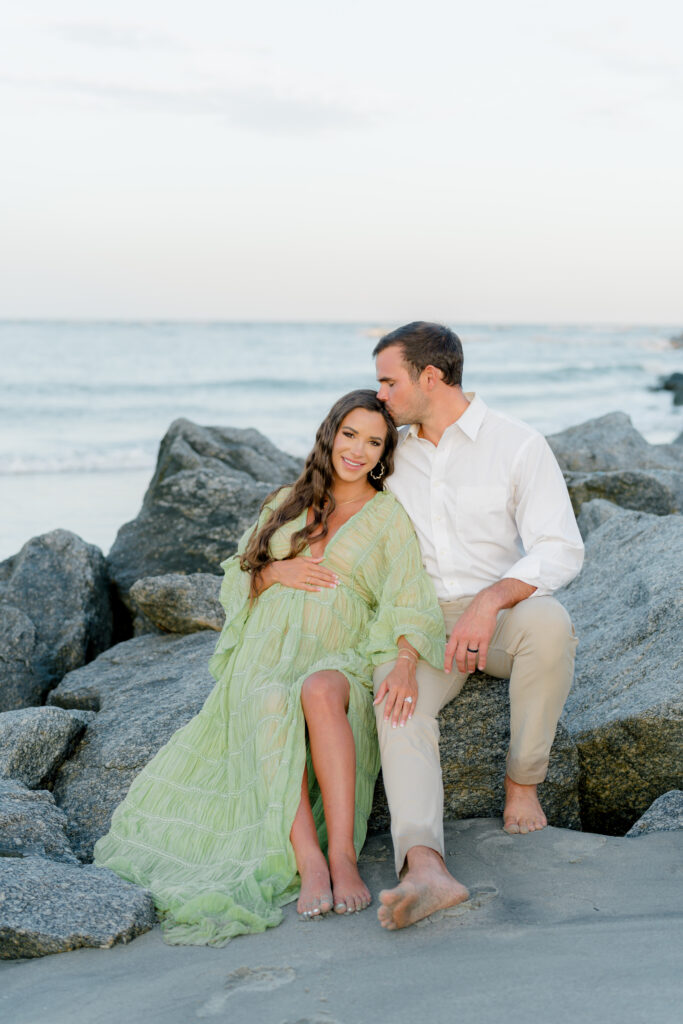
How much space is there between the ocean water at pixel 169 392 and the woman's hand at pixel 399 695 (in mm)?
6747

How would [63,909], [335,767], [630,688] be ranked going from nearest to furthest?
[63,909] → [335,767] → [630,688]

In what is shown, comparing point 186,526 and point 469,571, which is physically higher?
point 469,571

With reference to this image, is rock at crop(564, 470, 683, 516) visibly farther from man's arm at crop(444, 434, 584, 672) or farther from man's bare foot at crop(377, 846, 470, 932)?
man's bare foot at crop(377, 846, 470, 932)

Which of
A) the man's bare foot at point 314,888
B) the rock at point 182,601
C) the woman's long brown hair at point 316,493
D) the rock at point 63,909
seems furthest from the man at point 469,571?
the rock at point 182,601

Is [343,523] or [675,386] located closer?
[343,523]

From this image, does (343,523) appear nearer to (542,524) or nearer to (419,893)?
(542,524)

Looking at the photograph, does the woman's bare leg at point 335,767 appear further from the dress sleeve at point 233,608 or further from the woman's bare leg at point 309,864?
the dress sleeve at point 233,608

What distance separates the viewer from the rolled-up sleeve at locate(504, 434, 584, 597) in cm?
387

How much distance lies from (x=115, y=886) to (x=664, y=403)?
30732 mm

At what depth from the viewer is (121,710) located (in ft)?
16.3

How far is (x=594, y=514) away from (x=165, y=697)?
3325 mm

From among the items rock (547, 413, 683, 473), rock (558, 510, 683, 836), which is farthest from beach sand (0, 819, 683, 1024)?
rock (547, 413, 683, 473)

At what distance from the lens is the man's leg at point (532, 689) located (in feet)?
12.2

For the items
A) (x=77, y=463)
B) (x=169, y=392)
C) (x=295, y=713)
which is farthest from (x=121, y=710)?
(x=169, y=392)
